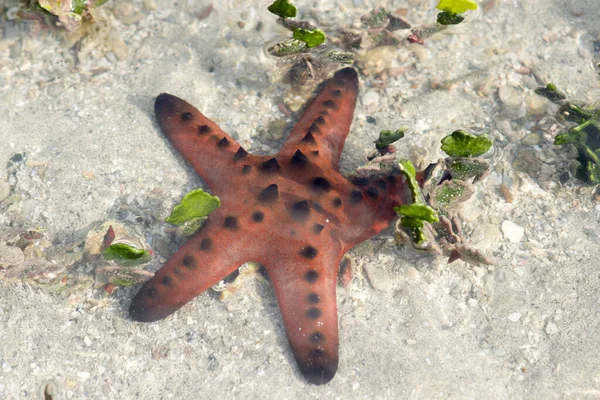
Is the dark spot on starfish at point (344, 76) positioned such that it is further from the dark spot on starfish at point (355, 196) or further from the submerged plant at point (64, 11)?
the submerged plant at point (64, 11)

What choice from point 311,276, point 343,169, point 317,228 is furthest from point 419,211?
point 343,169

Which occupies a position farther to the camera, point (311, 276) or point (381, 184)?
point (381, 184)

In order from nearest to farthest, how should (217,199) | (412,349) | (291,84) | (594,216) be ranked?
(217,199) < (412,349) < (594,216) < (291,84)

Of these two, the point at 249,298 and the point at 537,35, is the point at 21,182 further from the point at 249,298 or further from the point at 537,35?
the point at 537,35

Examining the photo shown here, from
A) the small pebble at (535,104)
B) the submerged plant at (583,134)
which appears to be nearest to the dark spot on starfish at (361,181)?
the submerged plant at (583,134)

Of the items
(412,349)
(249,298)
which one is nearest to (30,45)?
(249,298)

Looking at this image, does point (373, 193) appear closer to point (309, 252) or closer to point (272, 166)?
point (309, 252)
